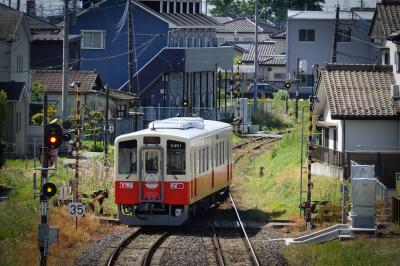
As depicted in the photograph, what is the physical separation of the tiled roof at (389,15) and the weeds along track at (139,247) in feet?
41.2

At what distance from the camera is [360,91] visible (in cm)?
3059

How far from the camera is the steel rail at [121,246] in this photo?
18.8 m

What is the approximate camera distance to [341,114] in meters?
29.6

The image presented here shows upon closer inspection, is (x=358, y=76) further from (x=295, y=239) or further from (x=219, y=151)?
(x=295, y=239)

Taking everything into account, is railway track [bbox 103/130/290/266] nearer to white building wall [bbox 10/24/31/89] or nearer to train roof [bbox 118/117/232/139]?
train roof [bbox 118/117/232/139]

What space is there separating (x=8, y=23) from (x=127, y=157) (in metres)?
19.5

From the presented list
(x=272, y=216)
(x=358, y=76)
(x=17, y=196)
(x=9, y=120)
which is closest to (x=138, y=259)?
(x=272, y=216)

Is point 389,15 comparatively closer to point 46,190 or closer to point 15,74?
point 15,74

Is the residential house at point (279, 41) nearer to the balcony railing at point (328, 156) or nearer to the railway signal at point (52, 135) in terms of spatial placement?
the balcony railing at point (328, 156)

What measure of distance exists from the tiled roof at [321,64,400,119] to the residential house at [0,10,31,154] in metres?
12.8

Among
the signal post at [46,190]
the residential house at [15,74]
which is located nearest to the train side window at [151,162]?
the signal post at [46,190]

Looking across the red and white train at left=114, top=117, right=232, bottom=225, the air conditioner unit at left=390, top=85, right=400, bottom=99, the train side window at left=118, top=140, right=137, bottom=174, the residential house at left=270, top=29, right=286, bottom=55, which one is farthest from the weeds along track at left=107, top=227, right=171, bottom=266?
the residential house at left=270, top=29, right=286, bottom=55

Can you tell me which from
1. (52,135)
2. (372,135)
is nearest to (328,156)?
(372,135)

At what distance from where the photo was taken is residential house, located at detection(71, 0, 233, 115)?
54.0 meters
